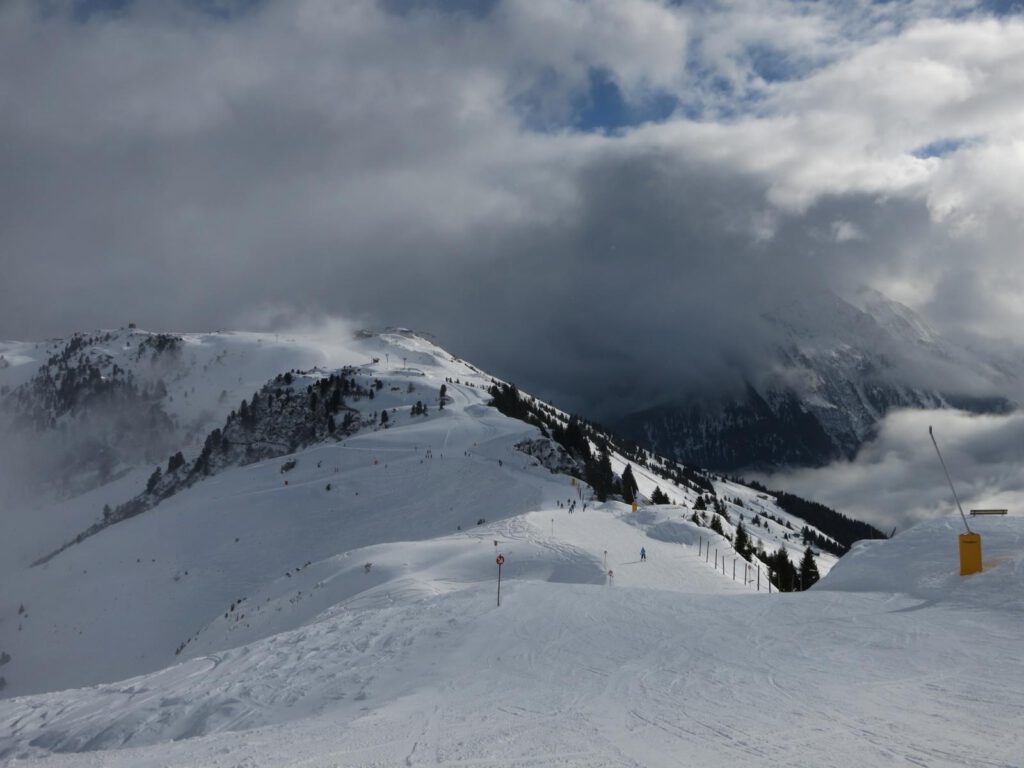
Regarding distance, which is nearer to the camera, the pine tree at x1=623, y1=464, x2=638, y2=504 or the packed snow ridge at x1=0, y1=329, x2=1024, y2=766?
the packed snow ridge at x1=0, y1=329, x2=1024, y2=766

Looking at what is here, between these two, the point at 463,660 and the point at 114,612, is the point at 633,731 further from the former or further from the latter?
the point at 114,612

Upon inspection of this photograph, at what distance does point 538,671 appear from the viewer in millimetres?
17516

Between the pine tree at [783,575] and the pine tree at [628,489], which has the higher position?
the pine tree at [628,489]

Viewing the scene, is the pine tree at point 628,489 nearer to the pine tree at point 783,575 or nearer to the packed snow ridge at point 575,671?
the pine tree at point 783,575

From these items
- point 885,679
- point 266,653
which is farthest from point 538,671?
point 266,653

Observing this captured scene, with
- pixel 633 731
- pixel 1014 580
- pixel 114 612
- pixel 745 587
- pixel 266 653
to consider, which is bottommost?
pixel 114 612

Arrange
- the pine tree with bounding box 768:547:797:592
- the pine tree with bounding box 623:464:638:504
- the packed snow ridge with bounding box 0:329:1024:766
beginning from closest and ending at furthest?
the packed snow ridge with bounding box 0:329:1024:766, the pine tree with bounding box 768:547:797:592, the pine tree with bounding box 623:464:638:504

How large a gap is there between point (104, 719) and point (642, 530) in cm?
4722

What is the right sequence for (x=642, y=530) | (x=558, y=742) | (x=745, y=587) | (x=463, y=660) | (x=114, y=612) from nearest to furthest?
(x=558, y=742) → (x=463, y=660) → (x=745, y=587) → (x=642, y=530) → (x=114, y=612)

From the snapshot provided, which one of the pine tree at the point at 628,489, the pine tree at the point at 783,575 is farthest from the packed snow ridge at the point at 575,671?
the pine tree at the point at 628,489

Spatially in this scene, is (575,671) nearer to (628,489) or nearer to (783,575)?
(783,575)

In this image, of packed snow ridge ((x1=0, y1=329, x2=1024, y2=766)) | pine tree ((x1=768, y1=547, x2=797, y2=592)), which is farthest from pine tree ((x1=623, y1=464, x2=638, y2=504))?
packed snow ridge ((x1=0, y1=329, x2=1024, y2=766))

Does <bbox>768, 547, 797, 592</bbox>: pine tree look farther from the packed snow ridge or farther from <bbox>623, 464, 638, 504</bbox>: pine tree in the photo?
<bbox>623, 464, 638, 504</bbox>: pine tree

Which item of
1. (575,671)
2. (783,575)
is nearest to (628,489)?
(783,575)
